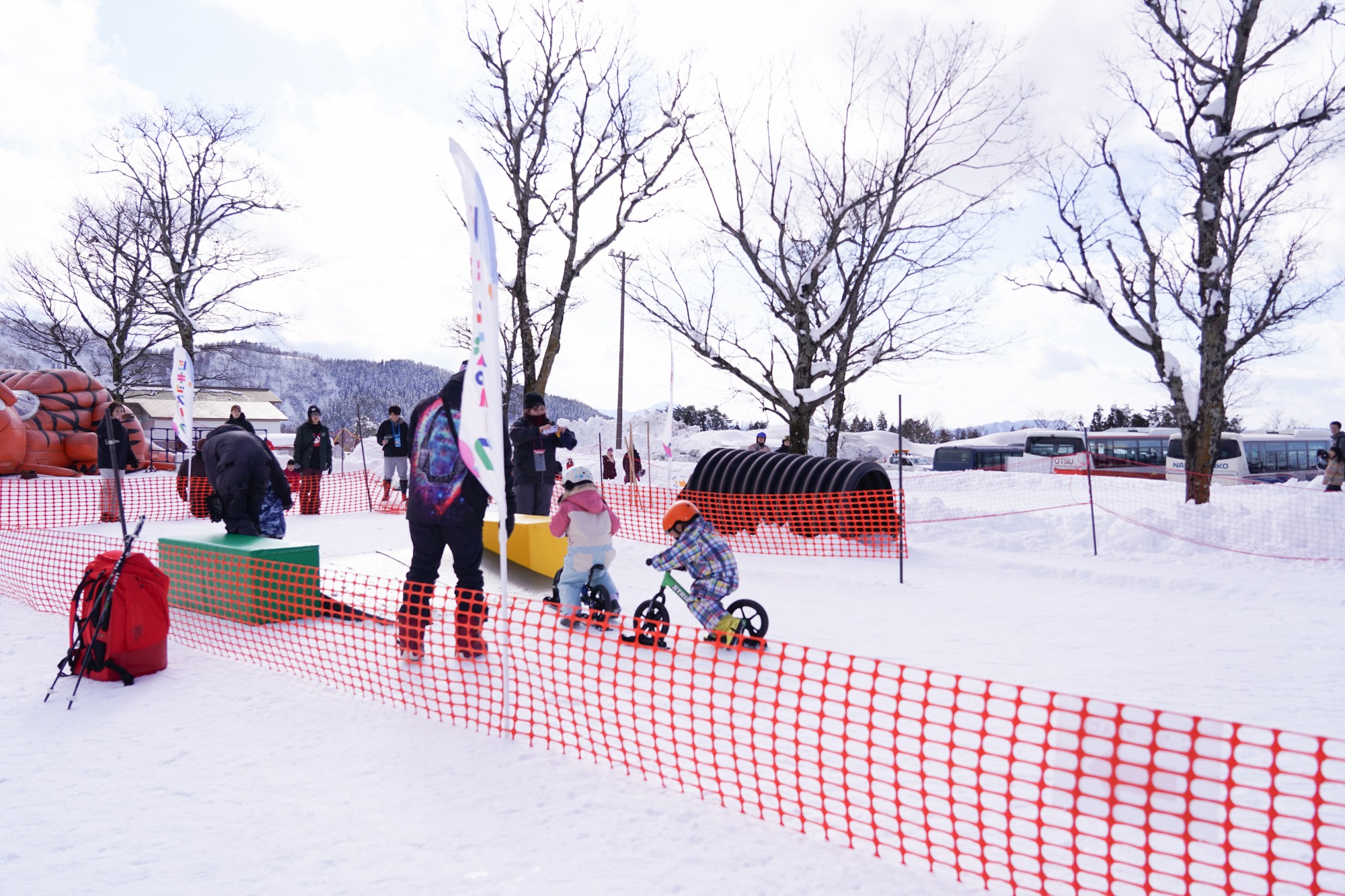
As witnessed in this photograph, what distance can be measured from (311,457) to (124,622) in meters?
8.97

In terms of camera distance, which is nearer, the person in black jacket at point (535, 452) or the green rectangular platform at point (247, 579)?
the green rectangular platform at point (247, 579)

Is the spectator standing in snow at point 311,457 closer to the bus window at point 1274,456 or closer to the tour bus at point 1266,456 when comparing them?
the tour bus at point 1266,456

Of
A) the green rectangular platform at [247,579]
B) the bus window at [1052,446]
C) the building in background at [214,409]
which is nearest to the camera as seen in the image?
the green rectangular platform at [247,579]

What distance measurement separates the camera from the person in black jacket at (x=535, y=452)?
29.7 ft

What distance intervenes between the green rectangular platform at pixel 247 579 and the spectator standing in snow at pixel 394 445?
6141 mm

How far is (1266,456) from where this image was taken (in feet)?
87.9

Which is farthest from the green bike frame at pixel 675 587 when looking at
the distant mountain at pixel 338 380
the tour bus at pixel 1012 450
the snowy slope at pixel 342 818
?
the distant mountain at pixel 338 380

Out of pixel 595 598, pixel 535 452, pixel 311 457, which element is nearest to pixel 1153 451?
pixel 535 452

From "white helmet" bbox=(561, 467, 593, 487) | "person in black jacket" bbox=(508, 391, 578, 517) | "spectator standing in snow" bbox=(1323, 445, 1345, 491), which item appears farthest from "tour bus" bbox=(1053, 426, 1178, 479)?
"white helmet" bbox=(561, 467, 593, 487)

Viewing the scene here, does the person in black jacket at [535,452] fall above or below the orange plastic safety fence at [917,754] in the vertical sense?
above

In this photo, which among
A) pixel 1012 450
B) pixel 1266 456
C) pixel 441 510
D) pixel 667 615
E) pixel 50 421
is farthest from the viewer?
pixel 1012 450

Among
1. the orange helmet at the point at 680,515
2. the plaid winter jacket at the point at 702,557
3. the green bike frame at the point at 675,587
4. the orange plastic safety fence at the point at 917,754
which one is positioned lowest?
the orange plastic safety fence at the point at 917,754

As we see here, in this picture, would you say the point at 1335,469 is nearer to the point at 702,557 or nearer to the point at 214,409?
the point at 702,557

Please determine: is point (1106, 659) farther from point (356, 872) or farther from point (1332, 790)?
point (356, 872)
